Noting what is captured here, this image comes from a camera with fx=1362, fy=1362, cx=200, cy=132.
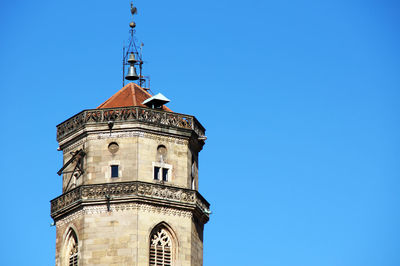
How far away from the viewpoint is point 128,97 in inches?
4035

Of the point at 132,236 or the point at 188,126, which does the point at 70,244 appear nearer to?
the point at 132,236

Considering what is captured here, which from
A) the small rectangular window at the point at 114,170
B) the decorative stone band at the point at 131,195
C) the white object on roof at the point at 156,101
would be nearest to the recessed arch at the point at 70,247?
the decorative stone band at the point at 131,195

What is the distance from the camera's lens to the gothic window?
314 feet

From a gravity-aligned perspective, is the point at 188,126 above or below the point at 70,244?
above

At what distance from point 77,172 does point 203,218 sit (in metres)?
9.85

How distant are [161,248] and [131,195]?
432 cm

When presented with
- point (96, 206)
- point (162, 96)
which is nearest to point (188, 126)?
point (162, 96)

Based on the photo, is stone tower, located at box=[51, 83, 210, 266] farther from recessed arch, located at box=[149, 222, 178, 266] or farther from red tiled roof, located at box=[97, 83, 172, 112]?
red tiled roof, located at box=[97, 83, 172, 112]

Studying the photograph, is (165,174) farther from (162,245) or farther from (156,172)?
(162,245)

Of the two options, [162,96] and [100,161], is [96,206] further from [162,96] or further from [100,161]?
[162,96]

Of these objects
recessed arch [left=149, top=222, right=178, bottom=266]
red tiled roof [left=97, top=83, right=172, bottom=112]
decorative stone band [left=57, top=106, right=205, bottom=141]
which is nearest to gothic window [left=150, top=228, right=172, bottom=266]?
recessed arch [left=149, top=222, right=178, bottom=266]

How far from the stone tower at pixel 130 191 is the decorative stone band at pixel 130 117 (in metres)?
0.07

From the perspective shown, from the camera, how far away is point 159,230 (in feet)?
317

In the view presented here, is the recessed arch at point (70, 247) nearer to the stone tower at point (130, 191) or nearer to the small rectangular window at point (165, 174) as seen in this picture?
the stone tower at point (130, 191)
